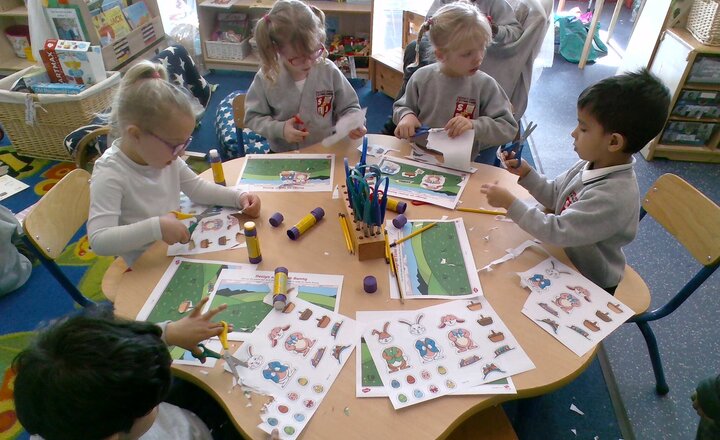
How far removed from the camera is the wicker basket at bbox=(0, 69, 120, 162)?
7.98 ft

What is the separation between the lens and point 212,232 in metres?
1.21

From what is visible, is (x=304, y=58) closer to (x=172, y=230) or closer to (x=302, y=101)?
(x=302, y=101)

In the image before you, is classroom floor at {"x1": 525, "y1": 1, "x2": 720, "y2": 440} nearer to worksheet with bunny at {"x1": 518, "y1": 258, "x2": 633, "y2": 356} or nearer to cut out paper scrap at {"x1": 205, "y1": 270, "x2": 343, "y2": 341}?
worksheet with bunny at {"x1": 518, "y1": 258, "x2": 633, "y2": 356}

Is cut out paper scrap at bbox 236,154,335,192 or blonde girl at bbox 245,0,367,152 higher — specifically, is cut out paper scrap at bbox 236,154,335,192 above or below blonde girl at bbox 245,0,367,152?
below

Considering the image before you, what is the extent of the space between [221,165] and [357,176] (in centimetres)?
51

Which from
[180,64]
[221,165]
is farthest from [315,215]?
[180,64]

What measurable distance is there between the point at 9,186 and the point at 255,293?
7.21ft

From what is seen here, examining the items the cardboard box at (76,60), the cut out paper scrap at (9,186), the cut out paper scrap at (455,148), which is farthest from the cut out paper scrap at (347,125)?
the cut out paper scrap at (9,186)

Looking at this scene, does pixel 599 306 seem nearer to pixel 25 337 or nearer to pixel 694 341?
pixel 694 341

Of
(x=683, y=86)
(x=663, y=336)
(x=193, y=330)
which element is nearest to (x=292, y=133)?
(x=193, y=330)

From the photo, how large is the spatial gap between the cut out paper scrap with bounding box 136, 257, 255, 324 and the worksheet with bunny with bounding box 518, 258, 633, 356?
0.65 meters

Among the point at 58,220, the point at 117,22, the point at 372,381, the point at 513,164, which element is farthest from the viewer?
the point at 117,22

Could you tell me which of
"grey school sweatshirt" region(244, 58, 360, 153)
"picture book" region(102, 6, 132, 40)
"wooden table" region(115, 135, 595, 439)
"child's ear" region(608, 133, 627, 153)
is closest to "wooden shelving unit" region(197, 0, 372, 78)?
"picture book" region(102, 6, 132, 40)

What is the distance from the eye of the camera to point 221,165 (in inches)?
54.9
